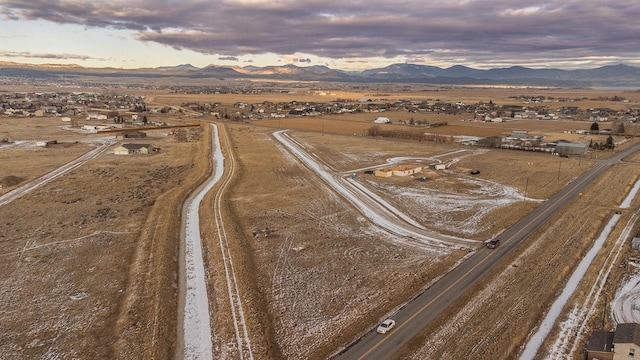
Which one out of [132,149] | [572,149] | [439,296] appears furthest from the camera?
[572,149]

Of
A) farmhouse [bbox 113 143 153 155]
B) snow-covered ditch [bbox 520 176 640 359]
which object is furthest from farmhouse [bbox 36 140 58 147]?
snow-covered ditch [bbox 520 176 640 359]

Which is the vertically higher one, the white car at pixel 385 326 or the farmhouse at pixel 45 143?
the farmhouse at pixel 45 143

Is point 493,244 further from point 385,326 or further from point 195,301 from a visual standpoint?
point 195,301

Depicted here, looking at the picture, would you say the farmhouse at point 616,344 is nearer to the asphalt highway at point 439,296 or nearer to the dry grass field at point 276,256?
the dry grass field at point 276,256

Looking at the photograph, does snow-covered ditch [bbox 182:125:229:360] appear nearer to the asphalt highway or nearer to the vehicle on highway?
the asphalt highway

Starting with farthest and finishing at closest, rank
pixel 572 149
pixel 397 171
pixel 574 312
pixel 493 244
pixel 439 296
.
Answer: pixel 572 149 < pixel 397 171 < pixel 493 244 < pixel 439 296 < pixel 574 312

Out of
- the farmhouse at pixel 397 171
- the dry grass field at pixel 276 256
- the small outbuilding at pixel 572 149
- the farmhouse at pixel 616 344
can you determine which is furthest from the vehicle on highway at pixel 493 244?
the small outbuilding at pixel 572 149

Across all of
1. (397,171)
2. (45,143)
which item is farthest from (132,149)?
(397,171)
